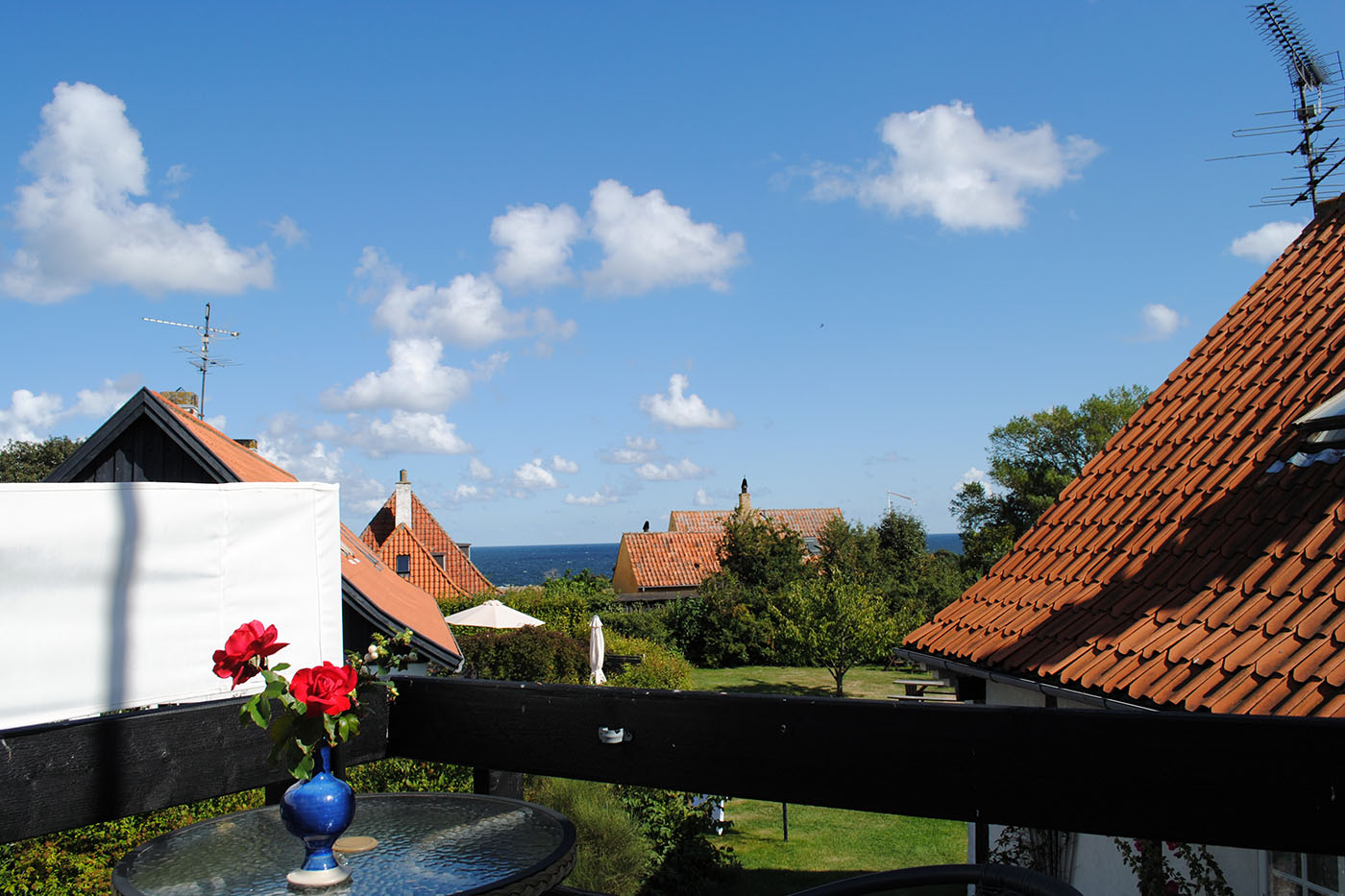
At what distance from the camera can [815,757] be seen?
1892mm

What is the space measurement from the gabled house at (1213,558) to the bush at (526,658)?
10118 millimetres

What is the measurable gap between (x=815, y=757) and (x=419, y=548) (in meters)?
30.7

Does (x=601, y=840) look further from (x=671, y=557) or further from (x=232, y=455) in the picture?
(x=671, y=557)

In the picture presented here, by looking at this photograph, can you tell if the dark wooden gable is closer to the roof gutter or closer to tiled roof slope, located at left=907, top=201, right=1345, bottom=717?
the roof gutter

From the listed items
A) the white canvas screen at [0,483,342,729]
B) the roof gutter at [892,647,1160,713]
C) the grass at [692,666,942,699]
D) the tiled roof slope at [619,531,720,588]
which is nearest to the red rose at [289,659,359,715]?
the white canvas screen at [0,483,342,729]

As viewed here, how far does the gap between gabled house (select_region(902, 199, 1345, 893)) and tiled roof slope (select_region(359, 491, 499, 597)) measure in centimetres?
2448

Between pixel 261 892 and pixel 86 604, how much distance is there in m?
0.83

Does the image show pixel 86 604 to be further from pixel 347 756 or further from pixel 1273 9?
pixel 1273 9

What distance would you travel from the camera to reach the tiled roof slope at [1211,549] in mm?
4512

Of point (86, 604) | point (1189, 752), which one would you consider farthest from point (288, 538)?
point (1189, 752)

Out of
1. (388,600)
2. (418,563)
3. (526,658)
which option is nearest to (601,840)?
(388,600)

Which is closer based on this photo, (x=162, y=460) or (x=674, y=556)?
(x=162, y=460)

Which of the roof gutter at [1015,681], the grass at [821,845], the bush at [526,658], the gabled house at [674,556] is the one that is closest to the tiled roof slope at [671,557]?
the gabled house at [674,556]

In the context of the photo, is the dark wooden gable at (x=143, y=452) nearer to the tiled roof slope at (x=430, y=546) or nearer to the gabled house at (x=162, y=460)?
the gabled house at (x=162, y=460)
